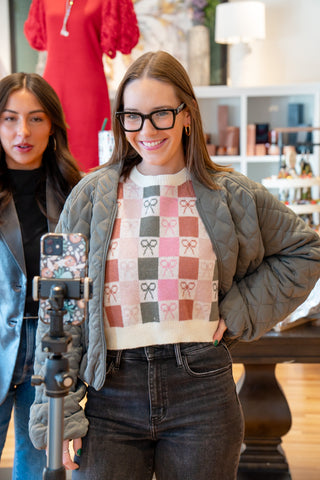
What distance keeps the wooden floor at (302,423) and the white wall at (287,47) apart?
7.55 feet

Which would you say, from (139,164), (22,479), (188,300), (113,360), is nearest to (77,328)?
(113,360)

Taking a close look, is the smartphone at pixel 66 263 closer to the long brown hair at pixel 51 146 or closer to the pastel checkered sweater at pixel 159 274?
the pastel checkered sweater at pixel 159 274

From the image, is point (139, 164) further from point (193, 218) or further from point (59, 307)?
point (59, 307)

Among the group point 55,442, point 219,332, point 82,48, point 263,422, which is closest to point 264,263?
point 219,332

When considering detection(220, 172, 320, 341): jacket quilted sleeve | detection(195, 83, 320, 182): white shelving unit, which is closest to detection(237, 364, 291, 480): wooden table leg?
detection(220, 172, 320, 341): jacket quilted sleeve

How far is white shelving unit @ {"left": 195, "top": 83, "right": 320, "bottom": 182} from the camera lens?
16.6ft

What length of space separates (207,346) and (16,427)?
681 mm

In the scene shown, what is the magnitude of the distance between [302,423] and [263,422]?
0.97 metres

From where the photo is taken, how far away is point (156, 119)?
1.29 metres

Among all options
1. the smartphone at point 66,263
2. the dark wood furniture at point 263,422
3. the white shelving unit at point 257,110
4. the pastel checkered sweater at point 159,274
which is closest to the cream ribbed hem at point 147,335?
the pastel checkered sweater at point 159,274

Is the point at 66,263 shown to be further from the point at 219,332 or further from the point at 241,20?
the point at 241,20

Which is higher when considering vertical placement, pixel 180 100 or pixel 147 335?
pixel 180 100

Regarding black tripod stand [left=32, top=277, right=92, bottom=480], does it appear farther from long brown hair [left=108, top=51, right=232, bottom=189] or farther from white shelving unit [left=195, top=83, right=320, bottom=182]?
white shelving unit [left=195, top=83, right=320, bottom=182]

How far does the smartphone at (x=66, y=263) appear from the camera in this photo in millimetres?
1000
